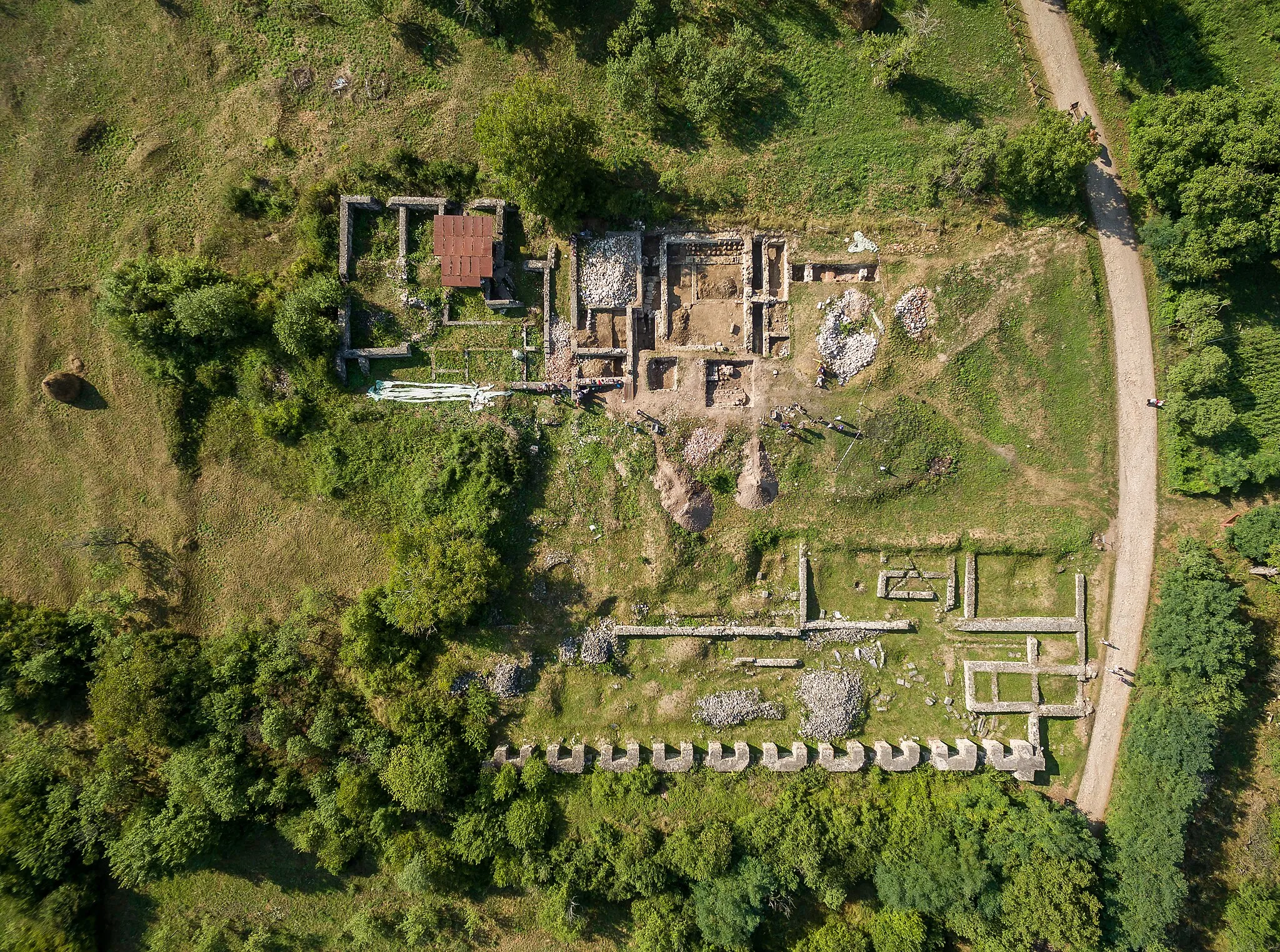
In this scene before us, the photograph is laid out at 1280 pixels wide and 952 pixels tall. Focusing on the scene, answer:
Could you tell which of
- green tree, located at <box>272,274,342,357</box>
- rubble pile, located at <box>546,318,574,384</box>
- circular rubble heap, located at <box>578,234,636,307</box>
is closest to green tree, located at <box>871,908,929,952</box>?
rubble pile, located at <box>546,318,574,384</box>

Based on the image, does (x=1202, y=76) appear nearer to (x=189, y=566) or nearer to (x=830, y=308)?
(x=830, y=308)

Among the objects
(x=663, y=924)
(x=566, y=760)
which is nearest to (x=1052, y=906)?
(x=663, y=924)

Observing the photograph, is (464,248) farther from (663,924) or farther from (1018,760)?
(1018,760)

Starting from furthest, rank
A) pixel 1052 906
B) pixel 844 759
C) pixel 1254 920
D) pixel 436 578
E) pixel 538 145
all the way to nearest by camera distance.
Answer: pixel 844 759 < pixel 1254 920 < pixel 436 578 < pixel 1052 906 < pixel 538 145

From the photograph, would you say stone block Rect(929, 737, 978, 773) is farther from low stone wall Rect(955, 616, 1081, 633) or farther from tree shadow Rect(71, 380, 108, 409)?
tree shadow Rect(71, 380, 108, 409)

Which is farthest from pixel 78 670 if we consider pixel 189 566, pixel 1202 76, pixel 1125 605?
pixel 1202 76

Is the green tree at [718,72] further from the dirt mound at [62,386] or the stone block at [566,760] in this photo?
the dirt mound at [62,386]
